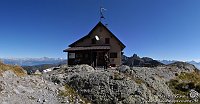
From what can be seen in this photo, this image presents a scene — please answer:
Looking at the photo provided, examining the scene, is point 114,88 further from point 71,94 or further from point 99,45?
point 99,45

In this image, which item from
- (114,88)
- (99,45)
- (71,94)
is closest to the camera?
(71,94)

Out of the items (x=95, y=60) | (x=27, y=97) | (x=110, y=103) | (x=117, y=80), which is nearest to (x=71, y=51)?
(x=95, y=60)

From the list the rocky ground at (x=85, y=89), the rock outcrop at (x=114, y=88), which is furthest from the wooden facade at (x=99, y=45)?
the rock outcrop at (x=114, y=88)

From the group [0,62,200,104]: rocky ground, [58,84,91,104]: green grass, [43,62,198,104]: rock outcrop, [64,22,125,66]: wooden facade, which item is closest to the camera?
[0,62,200,104]: rocky ground

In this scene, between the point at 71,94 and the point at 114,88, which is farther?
the point at 114,88

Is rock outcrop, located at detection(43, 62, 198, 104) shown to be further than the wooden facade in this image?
No

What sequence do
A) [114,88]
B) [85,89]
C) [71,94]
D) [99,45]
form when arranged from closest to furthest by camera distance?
[71,94]
[85,89]
[114,88]
[99,45]

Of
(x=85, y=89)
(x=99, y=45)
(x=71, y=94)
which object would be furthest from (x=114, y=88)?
(x=99, y=45)

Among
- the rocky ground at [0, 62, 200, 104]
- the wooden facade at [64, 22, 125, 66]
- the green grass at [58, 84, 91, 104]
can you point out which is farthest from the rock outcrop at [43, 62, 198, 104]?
the wooden facade at [64, 22, 125, 66]

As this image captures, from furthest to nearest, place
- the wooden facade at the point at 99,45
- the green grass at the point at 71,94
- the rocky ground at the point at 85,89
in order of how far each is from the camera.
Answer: the wooden facade at the point at 99,45 → the green grass at the point at 71,94 → the rocky ground at the point at 85,89

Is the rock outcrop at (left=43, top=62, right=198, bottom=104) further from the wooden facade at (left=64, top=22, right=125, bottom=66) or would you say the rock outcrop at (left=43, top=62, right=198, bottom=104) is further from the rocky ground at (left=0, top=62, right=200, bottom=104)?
the wooden facade at (left=64, top=22, right=125, bottom=66)

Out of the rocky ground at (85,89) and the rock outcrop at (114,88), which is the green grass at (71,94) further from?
the rock outcrop at (114,88)

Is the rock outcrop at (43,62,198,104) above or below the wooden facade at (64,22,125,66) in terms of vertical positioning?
below

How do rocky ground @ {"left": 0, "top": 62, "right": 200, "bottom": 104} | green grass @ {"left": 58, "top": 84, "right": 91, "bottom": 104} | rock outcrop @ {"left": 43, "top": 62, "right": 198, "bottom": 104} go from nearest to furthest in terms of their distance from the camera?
rocky ground @ {"left": 0, "top": 62, "right": 200, "bottom": 104} → green grass @ {"left": 58, "top": 84, "right": 91, "bottom": 104} → rock outcrop @ {"left": 43, "top": 62, "right": 198, "bottom": 104}
